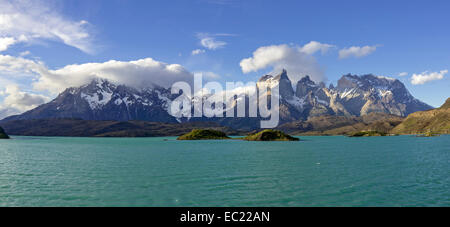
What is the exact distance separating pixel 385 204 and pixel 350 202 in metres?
5.23

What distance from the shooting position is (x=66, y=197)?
50156 mm

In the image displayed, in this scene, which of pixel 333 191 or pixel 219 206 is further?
pixel 333 191

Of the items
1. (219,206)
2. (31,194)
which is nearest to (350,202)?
(219,206)

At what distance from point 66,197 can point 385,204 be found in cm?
5476
